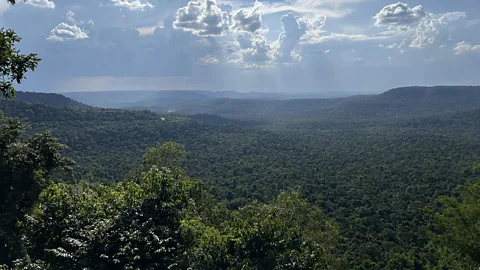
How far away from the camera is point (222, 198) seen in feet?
226

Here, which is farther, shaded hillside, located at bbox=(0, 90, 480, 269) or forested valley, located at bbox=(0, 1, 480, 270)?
shaded hillside, located at bbox=(0, 90, 480, 269)

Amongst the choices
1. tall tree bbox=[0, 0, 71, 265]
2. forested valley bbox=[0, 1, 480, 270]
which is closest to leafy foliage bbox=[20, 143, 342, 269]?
forested valley bbox=[0, 1, 480, 270]

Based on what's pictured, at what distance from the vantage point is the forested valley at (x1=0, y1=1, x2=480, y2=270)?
1227 cm

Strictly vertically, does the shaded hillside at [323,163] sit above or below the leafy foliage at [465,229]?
below

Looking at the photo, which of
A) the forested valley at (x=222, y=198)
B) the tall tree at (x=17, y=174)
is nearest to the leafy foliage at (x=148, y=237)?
the forested valley at (x=222, y=198)

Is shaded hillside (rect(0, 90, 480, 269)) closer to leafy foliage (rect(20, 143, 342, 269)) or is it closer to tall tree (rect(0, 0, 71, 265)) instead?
leafy foliage (rect(20, 143, 342, 269))

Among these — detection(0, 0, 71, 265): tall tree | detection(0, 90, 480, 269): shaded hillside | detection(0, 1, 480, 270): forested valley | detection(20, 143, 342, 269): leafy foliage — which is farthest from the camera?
detection(0, 90, 480, 269): shaded hillside

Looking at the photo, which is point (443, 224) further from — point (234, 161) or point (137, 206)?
point (234, 161)

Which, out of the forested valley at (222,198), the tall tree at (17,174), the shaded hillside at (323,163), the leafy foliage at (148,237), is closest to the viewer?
the leafy foliage at (148,237)

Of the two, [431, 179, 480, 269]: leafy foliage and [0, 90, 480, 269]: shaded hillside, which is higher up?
[431, 179, 480, 269]: leafy foliage

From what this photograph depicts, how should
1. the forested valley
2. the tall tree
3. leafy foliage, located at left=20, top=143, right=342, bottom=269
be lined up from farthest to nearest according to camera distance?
the tall tree
the forested valley
leafy foliage, located at left=20, top=143, right=342, bottom=269

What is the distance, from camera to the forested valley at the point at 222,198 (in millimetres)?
12266

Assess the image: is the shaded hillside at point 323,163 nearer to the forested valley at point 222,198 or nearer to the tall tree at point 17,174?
the forested valley at point 222,198

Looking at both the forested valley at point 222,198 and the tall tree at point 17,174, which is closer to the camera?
the forested valley at point 222,198
